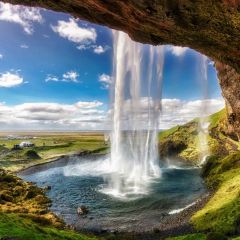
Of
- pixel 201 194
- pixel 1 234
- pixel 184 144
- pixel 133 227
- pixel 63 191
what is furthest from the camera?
pixel 184 144

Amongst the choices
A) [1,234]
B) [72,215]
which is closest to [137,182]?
[72,215]

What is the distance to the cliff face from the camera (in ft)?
66.4

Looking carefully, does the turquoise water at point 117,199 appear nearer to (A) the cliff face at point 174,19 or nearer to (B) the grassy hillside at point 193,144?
(B) the grassy hillside at point 193,144

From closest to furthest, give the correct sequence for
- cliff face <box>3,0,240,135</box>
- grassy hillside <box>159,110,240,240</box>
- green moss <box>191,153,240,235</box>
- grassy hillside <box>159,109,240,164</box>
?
1. cliff face <box>3,0,240,135</box>
2. grassy hillside <box>159,110,240,240</box>
3. green moss <box>191,153,240,235</box>
4. grassy hillside <box>159,109,240,164</box>

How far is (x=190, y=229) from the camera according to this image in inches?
1766

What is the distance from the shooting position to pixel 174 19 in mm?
22109

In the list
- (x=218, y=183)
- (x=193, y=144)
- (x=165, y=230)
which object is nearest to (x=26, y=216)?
(x=165, y=230)

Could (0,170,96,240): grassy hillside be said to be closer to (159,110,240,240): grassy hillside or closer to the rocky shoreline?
the rocky shoreline

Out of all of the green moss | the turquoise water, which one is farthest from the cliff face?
the turquoise water

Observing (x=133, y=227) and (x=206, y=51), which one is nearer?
(x=206, y=51)

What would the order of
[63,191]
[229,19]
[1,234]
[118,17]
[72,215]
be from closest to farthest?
[229,19] < [118,17] < [1,234] < [72,215] < [63,191]

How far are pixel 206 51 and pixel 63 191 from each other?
5741cm

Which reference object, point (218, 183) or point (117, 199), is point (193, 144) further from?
point (117, 199)

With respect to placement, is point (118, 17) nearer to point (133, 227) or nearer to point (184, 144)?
point (133, 227)
